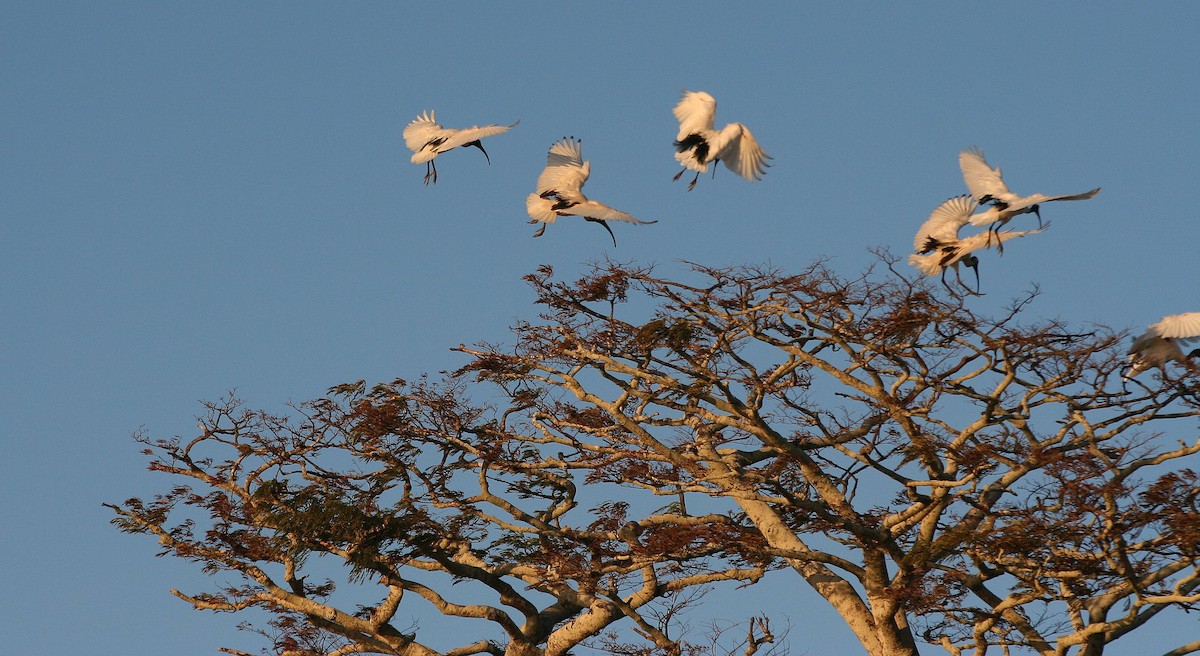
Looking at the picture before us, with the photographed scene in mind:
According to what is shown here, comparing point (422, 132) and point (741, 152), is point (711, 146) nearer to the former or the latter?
point (741, 152)

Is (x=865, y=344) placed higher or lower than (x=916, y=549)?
higher

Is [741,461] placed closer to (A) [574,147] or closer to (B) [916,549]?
(B) [916,549]

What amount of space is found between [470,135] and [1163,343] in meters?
5.96

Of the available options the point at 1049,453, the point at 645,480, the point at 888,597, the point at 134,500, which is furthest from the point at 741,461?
the point at 134,500

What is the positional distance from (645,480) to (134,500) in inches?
186

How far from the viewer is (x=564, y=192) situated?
46.0 feet

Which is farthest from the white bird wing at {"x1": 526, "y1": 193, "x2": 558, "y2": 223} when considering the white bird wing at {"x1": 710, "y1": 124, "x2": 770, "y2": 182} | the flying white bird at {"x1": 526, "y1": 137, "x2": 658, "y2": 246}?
the white bird wing at {"x1": 710, "y1": 124, "x2": 770, "y2": 182}

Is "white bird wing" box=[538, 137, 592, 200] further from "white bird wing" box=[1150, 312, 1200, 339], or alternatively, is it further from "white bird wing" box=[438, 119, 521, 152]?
"white bird wing" box=[1150, 312, 1200, 339]

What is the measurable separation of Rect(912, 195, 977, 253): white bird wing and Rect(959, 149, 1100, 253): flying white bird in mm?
152

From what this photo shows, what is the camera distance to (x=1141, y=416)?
41.1ft

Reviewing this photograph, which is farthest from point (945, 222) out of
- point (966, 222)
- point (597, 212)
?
point (597, 212)

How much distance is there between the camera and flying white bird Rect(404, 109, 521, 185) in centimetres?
1428

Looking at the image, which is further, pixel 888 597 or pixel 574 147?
pixel 574 147

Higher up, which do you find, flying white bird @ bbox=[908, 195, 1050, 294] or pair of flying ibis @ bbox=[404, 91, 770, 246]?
pair of flying ibis @ bbox=[404, 91, 770, 246]
